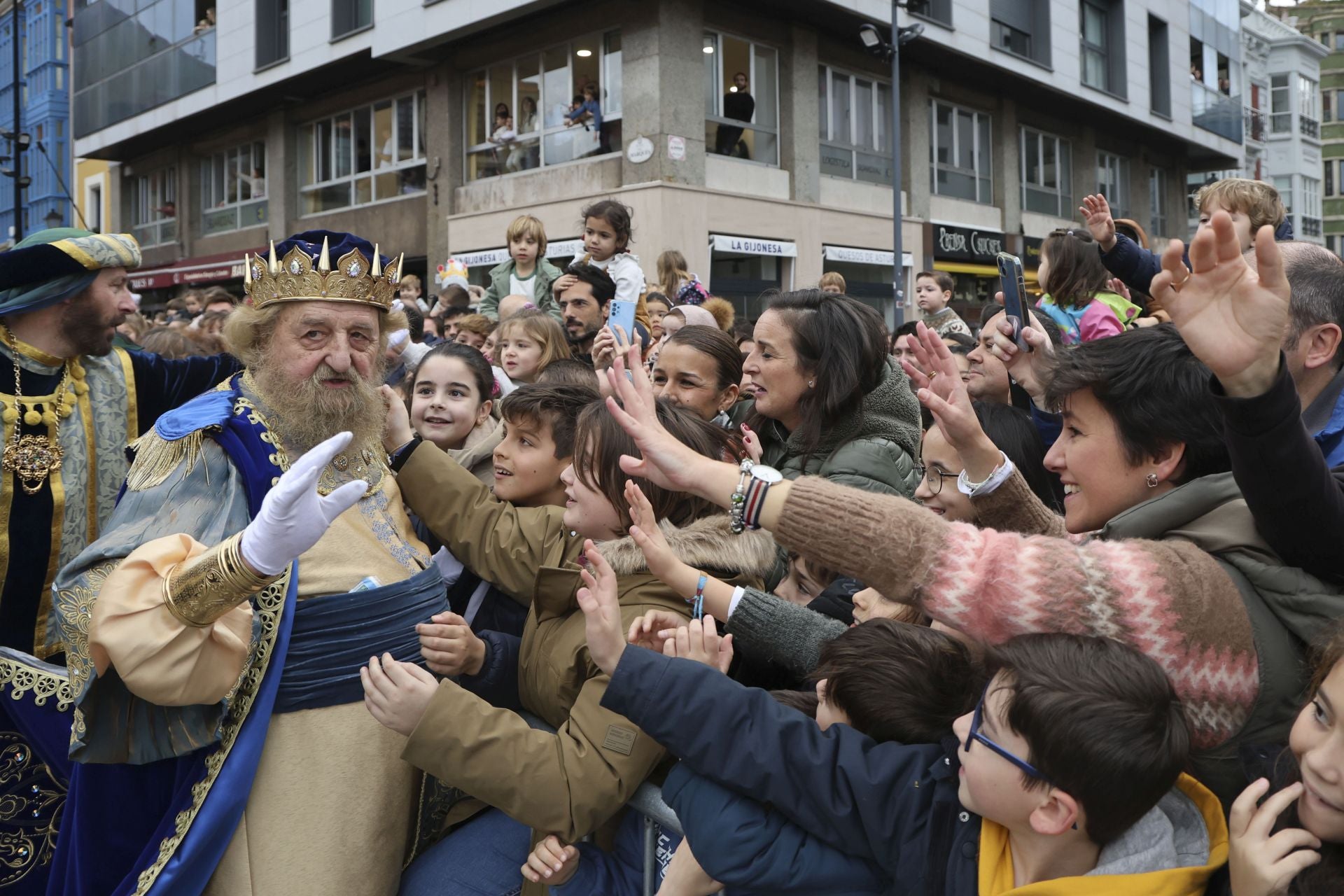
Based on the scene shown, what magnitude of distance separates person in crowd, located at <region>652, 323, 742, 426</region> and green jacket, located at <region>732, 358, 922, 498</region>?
0.16 m

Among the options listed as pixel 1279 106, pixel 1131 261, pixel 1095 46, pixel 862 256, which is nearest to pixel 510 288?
pixel 1131 261

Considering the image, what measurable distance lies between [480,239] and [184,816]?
57.0 feet

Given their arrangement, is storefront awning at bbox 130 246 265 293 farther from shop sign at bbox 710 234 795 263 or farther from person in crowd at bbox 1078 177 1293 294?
person in crowd at bbox 1078 177 1293 294

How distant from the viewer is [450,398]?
4.34 metres

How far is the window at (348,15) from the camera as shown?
2064 cm

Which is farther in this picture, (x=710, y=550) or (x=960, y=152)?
(x=960, y=152)

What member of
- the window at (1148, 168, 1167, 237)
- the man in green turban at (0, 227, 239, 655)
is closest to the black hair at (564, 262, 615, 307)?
the man in green turban at (0, 227, 239, 655)

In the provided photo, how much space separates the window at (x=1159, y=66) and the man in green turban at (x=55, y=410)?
1136 inches

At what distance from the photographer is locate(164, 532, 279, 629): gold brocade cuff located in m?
2.28

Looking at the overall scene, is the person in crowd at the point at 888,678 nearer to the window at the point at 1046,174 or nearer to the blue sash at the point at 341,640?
the blue sash at the point at 341,640

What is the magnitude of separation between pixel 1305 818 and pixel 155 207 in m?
31.0

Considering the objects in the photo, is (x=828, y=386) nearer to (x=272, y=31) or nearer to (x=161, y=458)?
(x=161, y=458)

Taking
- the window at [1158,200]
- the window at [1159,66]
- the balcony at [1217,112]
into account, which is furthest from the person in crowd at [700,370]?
the balcony at [1217,112]

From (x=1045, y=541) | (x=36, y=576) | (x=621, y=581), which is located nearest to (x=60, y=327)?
(x=36, y=576)
